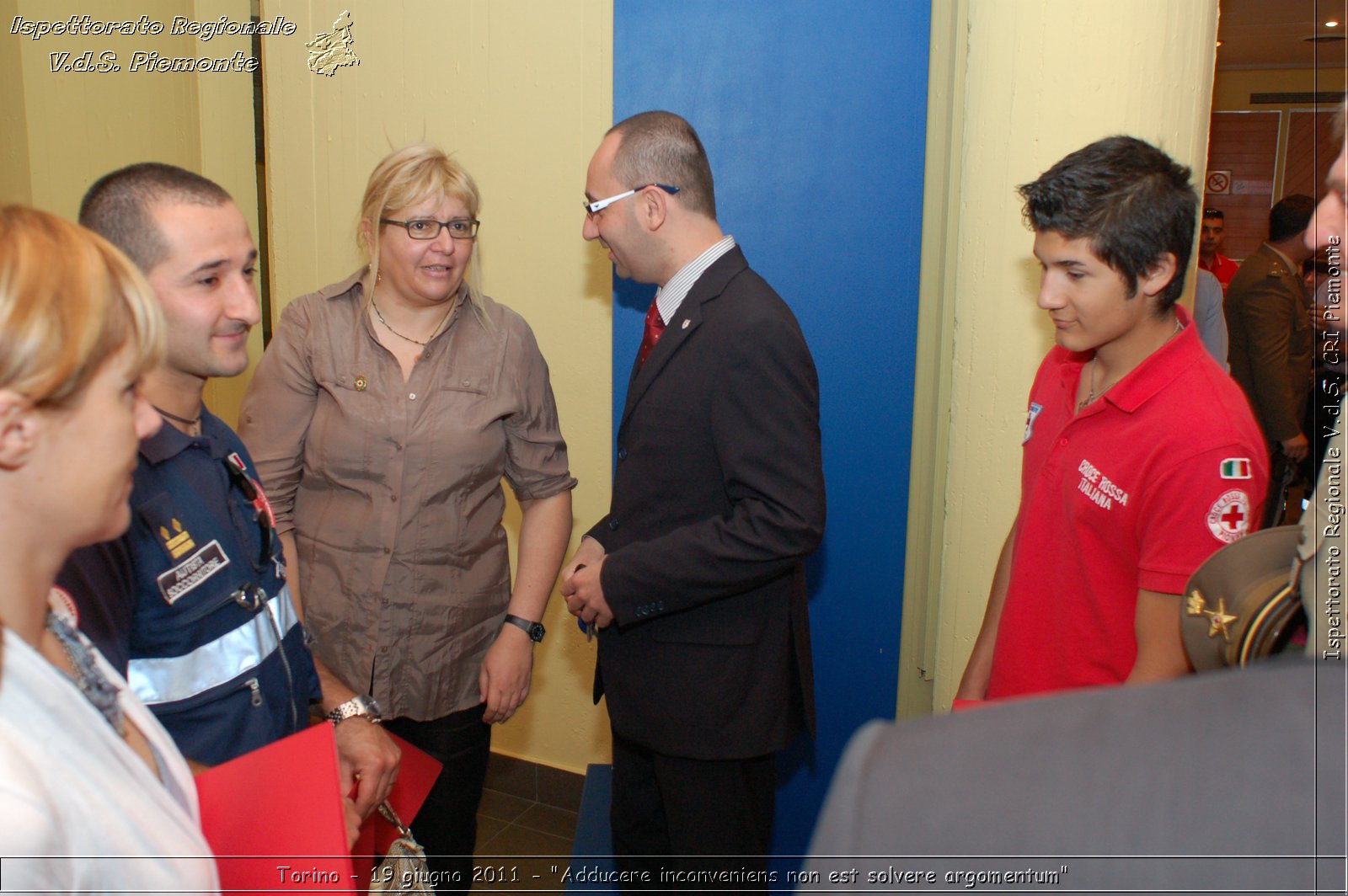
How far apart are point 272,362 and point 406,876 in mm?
1144

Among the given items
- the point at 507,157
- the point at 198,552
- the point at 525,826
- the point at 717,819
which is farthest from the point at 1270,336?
the point at 198,552

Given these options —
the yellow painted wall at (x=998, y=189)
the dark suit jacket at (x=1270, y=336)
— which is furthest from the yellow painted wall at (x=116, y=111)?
the dark suit jacket at (x=1270, y=336)

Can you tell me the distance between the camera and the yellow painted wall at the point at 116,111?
8.21 ft

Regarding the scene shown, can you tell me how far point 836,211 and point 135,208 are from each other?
1.69 metres

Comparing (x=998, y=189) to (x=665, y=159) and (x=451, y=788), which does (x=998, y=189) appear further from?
(x=451, y=788)

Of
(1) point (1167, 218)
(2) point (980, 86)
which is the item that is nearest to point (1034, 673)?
(1) point (1167, 218)

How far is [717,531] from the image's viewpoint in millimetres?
1786

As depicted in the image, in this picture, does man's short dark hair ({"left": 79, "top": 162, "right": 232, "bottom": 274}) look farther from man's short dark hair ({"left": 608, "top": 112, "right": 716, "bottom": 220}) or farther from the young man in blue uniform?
man's short dark hair ({"left": 608, "top": 112, "right": 716, "bottom": 220})

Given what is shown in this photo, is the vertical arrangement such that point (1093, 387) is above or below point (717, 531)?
above

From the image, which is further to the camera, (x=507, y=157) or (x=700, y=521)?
(x=507, y=157)

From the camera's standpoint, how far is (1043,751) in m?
0.43

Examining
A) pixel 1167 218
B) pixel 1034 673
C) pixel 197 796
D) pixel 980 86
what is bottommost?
pixel 1034 673

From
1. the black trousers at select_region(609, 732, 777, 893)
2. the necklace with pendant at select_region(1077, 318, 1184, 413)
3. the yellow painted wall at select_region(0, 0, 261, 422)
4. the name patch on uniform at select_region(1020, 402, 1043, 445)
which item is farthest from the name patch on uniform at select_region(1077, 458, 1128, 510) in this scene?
the yellow painted wall at select_region(0, 0, 261, 422)

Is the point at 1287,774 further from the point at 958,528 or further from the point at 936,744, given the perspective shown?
the point at 958,528
